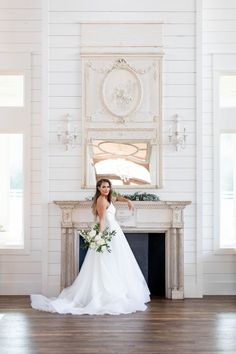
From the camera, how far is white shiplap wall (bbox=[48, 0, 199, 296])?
827 centimetres

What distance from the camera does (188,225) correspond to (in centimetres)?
823

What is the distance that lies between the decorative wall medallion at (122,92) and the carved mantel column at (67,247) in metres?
1.51

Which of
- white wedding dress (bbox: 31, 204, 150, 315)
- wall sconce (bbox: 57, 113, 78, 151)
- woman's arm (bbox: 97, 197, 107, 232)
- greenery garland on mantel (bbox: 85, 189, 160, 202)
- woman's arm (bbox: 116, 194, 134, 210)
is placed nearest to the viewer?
white wedding dress (bbox: 31, 204, 150, 315)

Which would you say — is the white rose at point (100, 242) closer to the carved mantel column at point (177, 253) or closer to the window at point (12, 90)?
the carved mantel column at point (177, 253)

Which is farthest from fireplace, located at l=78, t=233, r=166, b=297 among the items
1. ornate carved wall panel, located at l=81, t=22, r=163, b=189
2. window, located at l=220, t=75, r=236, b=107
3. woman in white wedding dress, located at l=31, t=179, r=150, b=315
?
window, located at l=220, t=75, r=236, b=107

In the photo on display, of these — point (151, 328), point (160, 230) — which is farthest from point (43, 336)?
point (160, 230)

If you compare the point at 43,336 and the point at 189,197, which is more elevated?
the point at 189,197

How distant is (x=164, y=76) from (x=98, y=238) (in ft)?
8.55

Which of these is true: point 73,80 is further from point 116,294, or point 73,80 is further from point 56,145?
point 116,294

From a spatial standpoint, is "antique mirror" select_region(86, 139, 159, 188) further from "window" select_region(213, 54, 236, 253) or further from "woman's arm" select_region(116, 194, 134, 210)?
"window" select_region(213, 54, 236, 253)

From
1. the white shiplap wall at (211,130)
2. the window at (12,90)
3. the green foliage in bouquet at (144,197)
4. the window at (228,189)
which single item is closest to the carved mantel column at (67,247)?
the green foliage in bouquet at (144,197)

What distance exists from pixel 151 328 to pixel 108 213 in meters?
1.91

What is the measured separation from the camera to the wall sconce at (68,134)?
8.20m

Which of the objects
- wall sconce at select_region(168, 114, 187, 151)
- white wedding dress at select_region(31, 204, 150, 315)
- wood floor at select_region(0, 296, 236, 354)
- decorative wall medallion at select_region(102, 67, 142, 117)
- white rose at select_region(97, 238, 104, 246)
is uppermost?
decorative wall medallion at select_region(102, 67, 142, 117)
